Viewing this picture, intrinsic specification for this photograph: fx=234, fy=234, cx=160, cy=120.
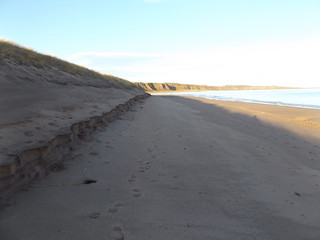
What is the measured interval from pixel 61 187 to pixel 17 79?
284 inches

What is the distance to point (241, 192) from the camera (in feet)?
11.7

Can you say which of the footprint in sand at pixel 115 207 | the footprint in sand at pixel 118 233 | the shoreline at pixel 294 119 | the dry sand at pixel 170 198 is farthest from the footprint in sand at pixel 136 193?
the shoreline at pixel 294 119

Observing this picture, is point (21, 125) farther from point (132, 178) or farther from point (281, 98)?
point (281, 98)

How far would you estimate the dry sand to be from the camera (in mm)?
2492

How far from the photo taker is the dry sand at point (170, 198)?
2492 mm

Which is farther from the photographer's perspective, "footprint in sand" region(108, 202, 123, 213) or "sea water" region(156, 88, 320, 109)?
"sea water" region(156, 88, 320, 109)

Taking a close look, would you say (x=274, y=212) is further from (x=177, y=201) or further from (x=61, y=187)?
(x=61, y=187)

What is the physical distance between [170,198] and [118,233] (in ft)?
3.42

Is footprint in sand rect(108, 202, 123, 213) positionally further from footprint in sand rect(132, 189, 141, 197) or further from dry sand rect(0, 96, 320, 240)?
footprint in sand rect(132, 189, 141, 197)

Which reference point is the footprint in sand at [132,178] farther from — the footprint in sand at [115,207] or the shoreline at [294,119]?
the shoreline at [294,119]

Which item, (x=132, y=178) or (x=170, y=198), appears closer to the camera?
(x=170, y=198)

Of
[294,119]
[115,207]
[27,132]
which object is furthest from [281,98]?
[115,207]

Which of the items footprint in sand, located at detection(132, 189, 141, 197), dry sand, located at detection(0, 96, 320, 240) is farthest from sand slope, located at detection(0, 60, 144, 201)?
footprint in sand, located at detection(132, 189, 141, 197)

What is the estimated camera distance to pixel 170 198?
129 inches
